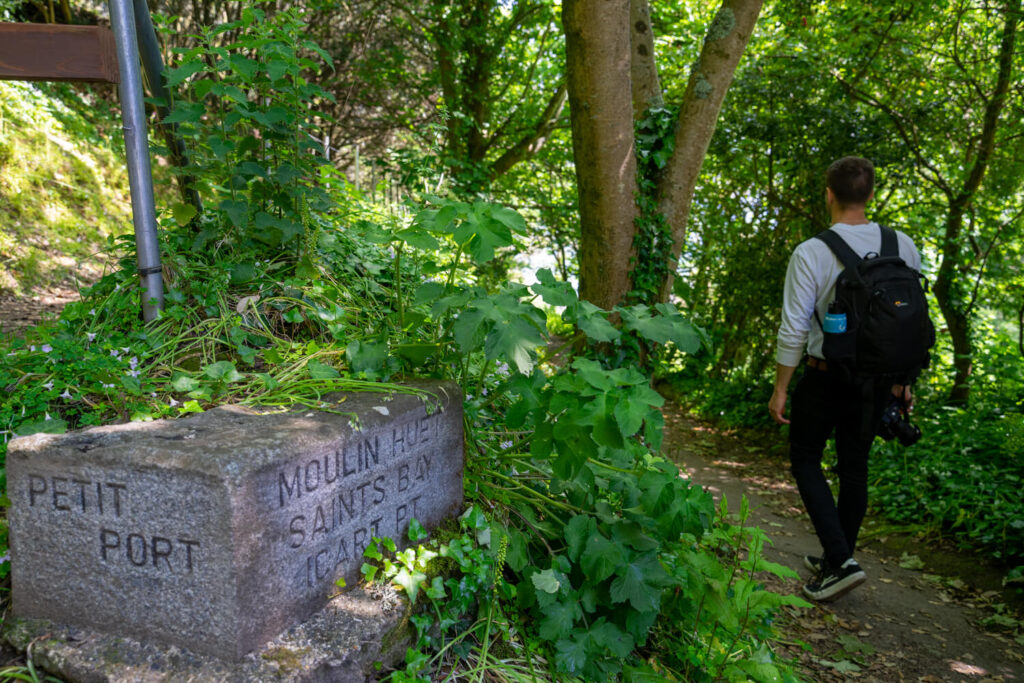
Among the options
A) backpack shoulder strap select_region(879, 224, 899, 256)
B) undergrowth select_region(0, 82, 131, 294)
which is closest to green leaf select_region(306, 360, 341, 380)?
backpack shoulder strap select_region(879, 224, 899, 256)

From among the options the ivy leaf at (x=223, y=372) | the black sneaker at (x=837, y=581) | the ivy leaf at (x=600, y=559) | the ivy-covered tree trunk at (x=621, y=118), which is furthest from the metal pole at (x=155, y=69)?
the black sneaker at (x=837, y=581)

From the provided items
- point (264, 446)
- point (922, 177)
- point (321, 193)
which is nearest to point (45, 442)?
point (264, 446)

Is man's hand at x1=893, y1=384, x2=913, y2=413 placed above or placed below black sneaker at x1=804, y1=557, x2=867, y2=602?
above

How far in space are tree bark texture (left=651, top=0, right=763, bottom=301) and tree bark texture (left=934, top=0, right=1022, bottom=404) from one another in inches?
136

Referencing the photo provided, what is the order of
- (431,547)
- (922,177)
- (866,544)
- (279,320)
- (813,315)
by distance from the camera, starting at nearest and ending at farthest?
(431,547) < (279,320) < (813,315) < (866,544) < (922,177)

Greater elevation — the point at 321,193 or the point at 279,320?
the point at 321,193

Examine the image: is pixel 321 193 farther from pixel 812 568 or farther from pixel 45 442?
pixel 812 568

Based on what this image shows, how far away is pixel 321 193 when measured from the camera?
9.46 feet

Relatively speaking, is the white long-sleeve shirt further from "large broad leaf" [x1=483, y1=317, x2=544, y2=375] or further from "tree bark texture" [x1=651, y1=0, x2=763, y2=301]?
"large broad leaf" [x1=483, y1=317, x2=544, y2=375]

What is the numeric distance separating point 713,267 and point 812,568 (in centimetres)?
530

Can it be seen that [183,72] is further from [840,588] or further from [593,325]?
[840,588]

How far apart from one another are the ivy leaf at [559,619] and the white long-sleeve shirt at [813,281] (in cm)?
188

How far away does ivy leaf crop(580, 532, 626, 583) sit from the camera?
7.22 ft

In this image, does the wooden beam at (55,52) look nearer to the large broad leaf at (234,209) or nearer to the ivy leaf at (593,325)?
the large broad leaf at (234,209)
